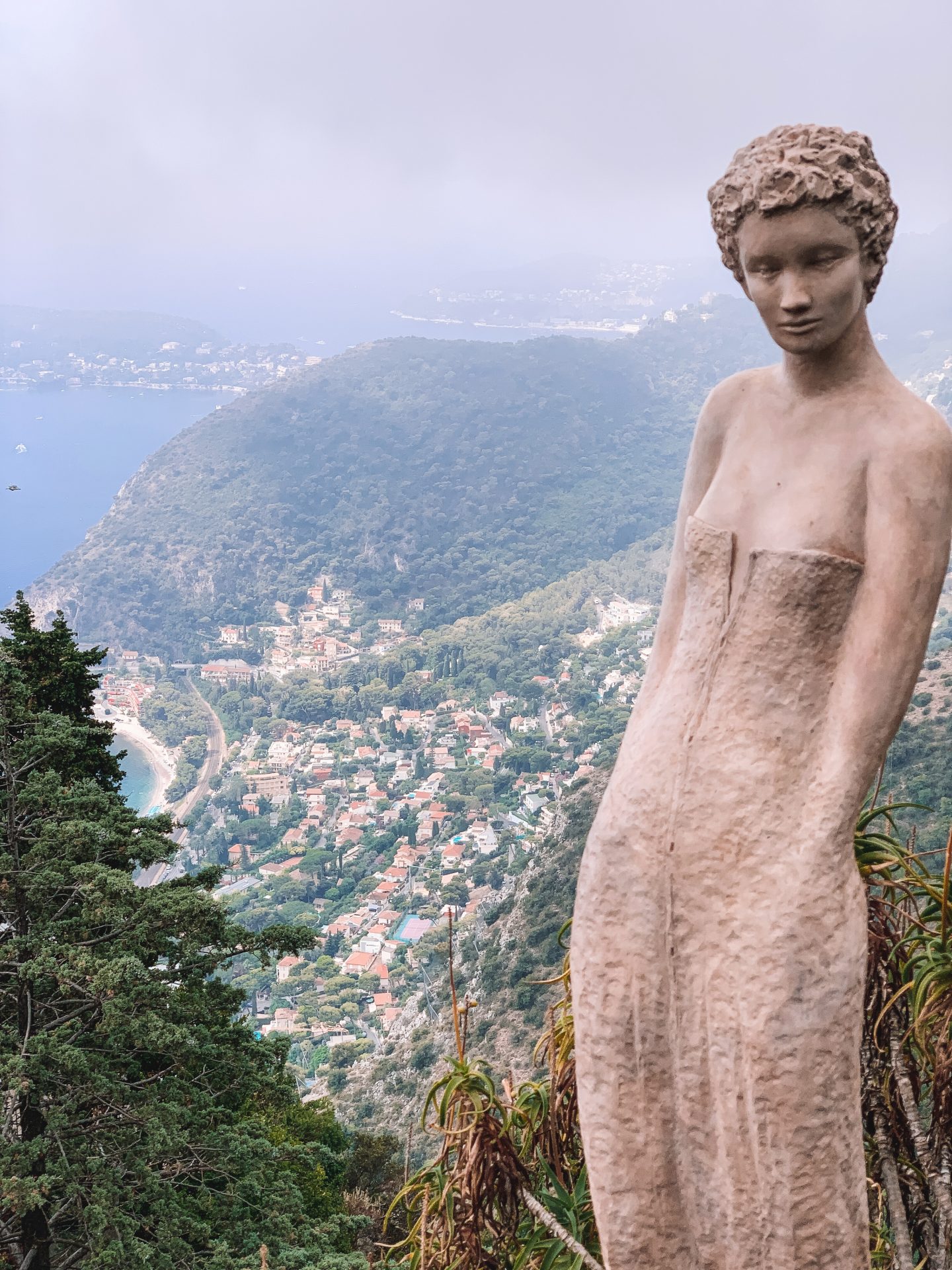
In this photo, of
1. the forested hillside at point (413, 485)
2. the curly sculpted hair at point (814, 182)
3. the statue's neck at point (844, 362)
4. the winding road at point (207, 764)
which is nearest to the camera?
the curly sculpted hair at point (814, 182)

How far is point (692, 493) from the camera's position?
2939 mm

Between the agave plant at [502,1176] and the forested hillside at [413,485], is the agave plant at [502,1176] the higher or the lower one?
the lower one

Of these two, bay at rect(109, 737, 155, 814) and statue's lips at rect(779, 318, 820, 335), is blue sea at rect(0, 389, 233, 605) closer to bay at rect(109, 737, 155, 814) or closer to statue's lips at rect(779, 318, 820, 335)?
bay at rect(109, 737, 155, 814)

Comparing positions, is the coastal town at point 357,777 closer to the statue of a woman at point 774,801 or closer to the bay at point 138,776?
the bay at point 138,776

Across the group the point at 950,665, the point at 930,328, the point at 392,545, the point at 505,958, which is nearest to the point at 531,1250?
the point at 950,665

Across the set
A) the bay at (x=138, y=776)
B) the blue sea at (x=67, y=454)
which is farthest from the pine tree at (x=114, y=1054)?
the blue sea at (x=67, y=454)

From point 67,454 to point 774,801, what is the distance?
4384 inches

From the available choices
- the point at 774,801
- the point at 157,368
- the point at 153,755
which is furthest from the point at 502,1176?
the point at 157,368

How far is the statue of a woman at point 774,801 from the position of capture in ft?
7.76

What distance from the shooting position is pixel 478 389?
9750 cm

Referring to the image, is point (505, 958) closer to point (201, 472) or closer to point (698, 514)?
point (698, 514)

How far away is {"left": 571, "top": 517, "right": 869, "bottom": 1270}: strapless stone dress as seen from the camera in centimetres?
236

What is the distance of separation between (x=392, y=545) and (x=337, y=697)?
792 inches

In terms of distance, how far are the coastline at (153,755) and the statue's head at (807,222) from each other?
56716 mm
